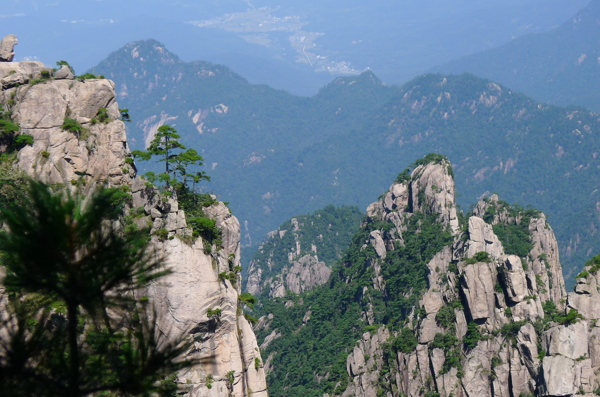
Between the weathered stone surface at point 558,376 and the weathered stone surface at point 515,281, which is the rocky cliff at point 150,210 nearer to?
the weathered stone surface at point 558,376

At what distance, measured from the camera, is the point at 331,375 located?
76438mm

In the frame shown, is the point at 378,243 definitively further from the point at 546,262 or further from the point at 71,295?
the point at 71,295

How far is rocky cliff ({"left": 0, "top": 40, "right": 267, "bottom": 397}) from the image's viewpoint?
124 feet

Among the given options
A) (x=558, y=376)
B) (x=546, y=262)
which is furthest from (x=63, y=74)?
(x=546, y=262)

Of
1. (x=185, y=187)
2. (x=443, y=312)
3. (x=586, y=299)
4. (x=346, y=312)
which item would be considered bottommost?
(x=586, y=299)

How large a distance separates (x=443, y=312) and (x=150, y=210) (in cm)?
3798

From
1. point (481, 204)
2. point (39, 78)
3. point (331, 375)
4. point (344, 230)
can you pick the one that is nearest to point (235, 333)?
point (39, 78)

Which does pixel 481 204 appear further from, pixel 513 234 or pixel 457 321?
pixel 457 321

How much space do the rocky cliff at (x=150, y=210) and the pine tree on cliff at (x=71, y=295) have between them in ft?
84.6

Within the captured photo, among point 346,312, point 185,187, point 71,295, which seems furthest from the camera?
point 346,312

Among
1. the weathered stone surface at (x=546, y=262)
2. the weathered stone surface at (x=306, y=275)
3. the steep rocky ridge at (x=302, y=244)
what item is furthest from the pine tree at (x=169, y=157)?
the steep rocky ridge at (x=302, y=244)

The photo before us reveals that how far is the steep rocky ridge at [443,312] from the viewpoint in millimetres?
59188

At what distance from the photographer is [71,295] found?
10555mm

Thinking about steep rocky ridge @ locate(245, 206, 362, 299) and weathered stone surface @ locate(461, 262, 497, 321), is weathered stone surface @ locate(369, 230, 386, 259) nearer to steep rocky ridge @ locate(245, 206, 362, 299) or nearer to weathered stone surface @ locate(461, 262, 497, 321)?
weathered stone surface @ locate(461, 262, 497, 321)
